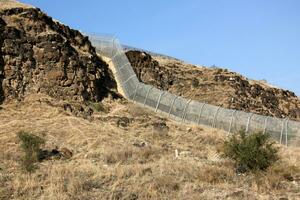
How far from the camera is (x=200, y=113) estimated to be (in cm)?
3316

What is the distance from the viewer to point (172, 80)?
137 ft

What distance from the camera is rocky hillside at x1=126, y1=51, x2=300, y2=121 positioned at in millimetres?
40125

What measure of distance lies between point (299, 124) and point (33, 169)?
19.8 metres

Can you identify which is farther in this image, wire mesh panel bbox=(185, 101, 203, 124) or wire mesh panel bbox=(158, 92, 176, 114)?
wire mesh panel bbox=(158, 92, 176, 114)

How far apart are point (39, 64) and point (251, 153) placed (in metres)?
17.7

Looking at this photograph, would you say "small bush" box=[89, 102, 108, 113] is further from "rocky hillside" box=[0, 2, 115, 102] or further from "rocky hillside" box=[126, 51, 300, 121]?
"rocky hillside" box=[126, 51, 300, 121]

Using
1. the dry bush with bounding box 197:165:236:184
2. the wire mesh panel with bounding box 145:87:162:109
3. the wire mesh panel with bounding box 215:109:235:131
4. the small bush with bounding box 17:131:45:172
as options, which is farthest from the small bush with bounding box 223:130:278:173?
the wire mesh panel with bounding box 145:87:162:109

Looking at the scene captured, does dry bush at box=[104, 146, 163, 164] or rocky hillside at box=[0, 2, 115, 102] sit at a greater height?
rocky hillside at box=[0, 2, 115, 102]

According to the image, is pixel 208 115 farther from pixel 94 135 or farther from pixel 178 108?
pixel 94 135

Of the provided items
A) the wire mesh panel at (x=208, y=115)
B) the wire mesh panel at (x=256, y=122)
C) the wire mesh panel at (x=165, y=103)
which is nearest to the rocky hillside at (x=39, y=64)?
the wire mesh panel at (x=165, y=103)

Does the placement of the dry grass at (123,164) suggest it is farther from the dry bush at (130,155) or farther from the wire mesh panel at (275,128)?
the wire mesh panel at (275,128)

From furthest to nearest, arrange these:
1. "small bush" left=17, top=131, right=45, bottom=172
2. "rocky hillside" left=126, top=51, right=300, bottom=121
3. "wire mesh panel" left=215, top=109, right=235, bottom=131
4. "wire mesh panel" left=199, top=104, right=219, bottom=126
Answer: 1. "rocky hillside" left=126, top=51, right=300, bottom=121
2. "wire mesh panel" left=199, top=104, right=219, bottom=126
3. "wire mesh panel" left=215, top=109, right=235, bottom=131
4. "small bush" left=17, top=131, right=45, bottom=172

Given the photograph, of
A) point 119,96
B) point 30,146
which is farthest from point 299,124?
point 30,146

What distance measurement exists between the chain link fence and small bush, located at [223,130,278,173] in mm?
12084
